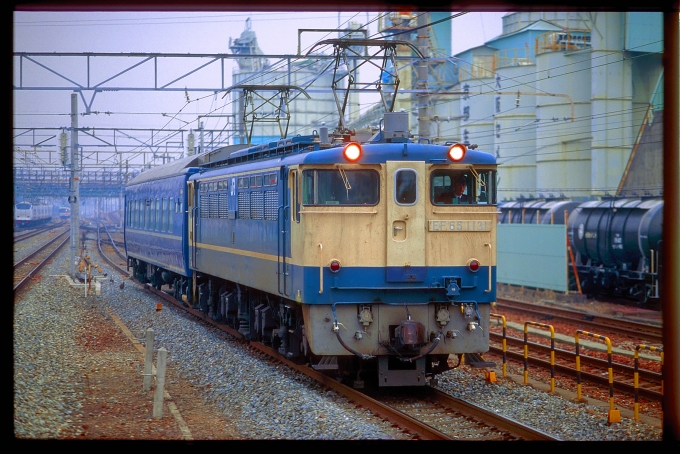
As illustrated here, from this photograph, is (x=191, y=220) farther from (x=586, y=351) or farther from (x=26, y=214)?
(x=26, y=214)

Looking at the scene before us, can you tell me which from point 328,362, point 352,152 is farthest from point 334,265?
point 352,152

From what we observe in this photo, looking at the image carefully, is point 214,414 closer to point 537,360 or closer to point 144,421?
point 144,421

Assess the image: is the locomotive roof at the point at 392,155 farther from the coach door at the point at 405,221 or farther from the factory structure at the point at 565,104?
the factory structure at the point at 565,104

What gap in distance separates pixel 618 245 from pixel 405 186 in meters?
15.5

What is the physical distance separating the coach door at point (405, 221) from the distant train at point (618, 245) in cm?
1243

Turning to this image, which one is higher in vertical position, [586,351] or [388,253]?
[388,253]

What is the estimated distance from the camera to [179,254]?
20.9 metres

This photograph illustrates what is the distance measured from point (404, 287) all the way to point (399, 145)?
6.32 feet

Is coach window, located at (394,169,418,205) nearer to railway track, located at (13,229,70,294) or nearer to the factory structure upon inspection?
→ railway track, located at (13,229,70,294)

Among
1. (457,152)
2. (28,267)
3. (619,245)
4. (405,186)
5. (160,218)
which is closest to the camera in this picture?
(405,186)

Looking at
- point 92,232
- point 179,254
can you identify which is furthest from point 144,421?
point 92,232

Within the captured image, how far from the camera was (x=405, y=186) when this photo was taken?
11406 millimetres

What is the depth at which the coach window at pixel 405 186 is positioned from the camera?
37.3 ft

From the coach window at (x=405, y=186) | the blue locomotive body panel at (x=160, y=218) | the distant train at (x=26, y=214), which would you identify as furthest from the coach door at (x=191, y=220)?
the distant train at (x=26, y=214)
